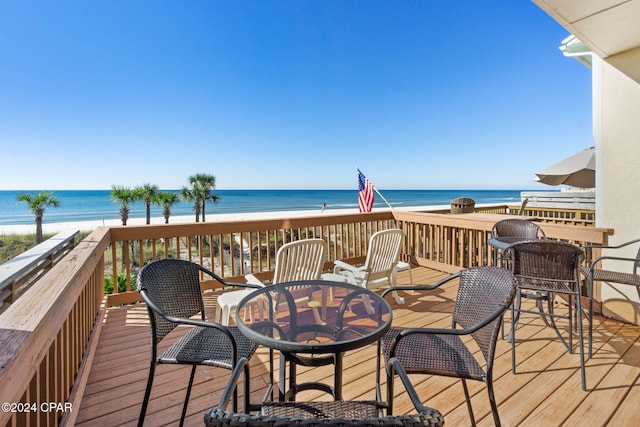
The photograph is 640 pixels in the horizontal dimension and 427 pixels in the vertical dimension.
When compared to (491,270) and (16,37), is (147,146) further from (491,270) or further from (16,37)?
(491,270)

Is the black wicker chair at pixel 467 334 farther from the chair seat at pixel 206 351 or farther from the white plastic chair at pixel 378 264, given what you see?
the white plastic chair at pixel 378 264

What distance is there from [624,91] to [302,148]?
33320mm

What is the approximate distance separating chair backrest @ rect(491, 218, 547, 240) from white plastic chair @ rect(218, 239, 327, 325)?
2.03 meters

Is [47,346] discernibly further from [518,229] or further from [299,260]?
[518,229]

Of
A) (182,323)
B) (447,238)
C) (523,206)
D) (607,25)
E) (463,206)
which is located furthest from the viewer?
(523,206)

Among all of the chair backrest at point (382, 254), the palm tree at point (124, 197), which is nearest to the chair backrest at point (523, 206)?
the chair backrest at point (382, 254)

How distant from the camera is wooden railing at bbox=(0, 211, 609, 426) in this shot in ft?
2.86

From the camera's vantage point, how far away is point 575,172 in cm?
582

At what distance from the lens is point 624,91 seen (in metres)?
2.78

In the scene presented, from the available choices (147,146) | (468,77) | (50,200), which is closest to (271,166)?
(147,146)

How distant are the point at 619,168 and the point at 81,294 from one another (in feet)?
16.1

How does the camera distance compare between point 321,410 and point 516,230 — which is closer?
point 321,410

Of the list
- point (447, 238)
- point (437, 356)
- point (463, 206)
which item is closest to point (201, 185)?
point (463, 206)

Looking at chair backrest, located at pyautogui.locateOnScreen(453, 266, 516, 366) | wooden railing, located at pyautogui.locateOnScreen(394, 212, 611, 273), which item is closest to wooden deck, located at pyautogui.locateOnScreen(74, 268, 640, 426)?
chair backrest, located at pyautogui.locateOnScreen(453, 266, 516, 366)
